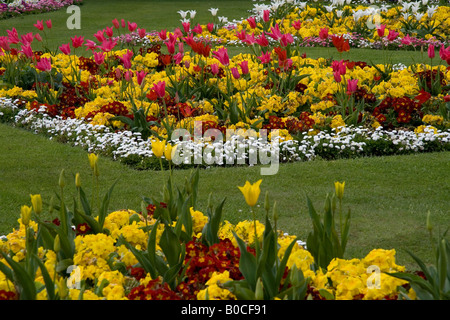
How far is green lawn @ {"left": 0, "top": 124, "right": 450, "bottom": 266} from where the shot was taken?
15.1 feet

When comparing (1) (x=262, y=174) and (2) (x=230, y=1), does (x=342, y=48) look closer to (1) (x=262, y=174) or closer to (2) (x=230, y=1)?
(1) (x=262, y=174)

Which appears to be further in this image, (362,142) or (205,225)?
(362,142)

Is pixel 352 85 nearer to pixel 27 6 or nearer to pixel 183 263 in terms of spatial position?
pixel 183 263

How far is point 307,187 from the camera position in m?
5.48

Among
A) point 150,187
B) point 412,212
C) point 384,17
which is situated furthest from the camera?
point 384,17

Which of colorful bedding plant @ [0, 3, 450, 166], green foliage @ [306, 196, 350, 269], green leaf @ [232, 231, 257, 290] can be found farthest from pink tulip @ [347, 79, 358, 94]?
green leaf @ [232, 231, 257, 290]

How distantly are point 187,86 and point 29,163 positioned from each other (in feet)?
7.68

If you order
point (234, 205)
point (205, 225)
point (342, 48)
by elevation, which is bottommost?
point (234, 205)

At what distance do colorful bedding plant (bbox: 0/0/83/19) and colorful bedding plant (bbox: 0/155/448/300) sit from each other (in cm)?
1475

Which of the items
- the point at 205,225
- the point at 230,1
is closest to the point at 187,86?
the point at 205,225

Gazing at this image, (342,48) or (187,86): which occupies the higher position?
(342,48)

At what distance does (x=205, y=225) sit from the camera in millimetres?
3723

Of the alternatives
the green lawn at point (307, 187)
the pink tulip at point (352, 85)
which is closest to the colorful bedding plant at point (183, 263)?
the green lawn at point (307, 187)

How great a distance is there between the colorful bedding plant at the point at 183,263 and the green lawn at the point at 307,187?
707 mm
